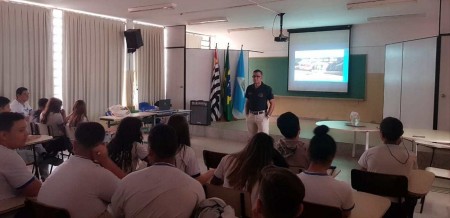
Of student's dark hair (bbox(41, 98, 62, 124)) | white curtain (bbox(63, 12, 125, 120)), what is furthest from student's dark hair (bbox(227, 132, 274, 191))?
white curtain (bbox(63, 12, 125, 120))

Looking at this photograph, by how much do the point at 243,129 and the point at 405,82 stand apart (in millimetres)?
3728

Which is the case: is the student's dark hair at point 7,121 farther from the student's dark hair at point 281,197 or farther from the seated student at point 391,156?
the seated student at point 391,156

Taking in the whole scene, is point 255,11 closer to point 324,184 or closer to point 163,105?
point 163,105

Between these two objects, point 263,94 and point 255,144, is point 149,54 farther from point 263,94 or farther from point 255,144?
point 255,144

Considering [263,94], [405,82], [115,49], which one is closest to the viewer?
[263,94]

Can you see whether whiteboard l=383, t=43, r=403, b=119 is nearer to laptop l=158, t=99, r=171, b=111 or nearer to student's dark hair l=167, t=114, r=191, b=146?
laptop l=158, t=99, r=171, b=111

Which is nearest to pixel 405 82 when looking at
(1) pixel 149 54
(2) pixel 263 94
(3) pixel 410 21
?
(3) pixel 410 21

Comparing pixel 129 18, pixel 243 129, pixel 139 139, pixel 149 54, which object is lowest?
pixel 243 129

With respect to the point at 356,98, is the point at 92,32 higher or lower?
higher

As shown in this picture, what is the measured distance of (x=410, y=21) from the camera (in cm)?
912

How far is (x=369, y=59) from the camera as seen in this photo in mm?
9836

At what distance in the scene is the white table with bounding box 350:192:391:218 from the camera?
2.09 metres

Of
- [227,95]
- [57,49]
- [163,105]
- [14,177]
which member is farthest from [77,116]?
[227,95]

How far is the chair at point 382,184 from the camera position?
2518 mm
